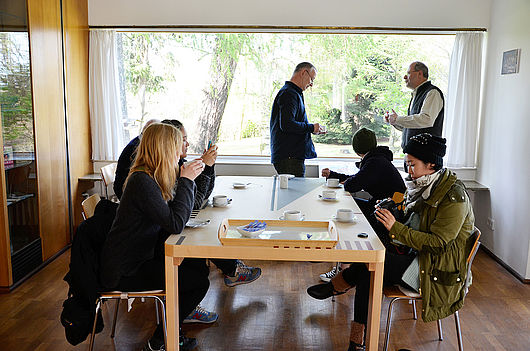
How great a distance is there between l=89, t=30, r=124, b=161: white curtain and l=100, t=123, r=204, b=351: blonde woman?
2632 mm

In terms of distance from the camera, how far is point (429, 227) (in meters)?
2.38

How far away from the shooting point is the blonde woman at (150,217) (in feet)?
7.29

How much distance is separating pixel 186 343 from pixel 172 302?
0.53 metres

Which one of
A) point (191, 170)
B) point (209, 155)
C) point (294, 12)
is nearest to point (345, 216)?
point (191, 170)

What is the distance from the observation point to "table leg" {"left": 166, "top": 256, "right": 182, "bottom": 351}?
2.18 metres

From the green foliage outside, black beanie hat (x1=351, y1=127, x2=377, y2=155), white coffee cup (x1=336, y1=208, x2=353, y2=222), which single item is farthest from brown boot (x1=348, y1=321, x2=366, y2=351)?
the green foliage outside

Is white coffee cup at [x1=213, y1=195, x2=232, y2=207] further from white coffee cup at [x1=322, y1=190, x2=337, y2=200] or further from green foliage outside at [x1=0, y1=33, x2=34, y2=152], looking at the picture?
green foliage outside at [x1=0, y1=33, x2=34, y2=152]

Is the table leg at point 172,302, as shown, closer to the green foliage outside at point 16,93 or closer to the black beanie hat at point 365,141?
the black beanie hat at point 365,141

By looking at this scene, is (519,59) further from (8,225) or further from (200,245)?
(8,225)

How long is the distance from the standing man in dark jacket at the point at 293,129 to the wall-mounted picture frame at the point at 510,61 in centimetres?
159

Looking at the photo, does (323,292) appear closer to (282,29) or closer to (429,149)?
(429,149)

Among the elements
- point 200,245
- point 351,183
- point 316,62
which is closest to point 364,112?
point 316,62

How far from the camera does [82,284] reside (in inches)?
86.4

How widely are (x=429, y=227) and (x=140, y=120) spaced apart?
3.51 meters
